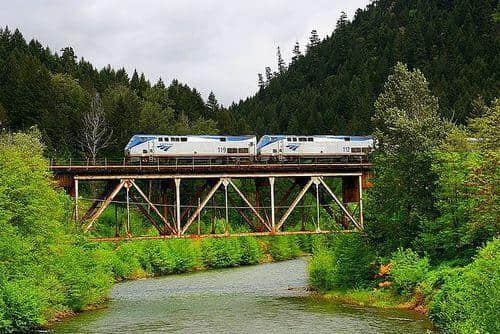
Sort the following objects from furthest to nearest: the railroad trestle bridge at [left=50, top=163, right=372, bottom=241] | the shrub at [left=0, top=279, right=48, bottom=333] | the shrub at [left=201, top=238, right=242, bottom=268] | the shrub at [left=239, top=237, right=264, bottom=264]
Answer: the shrub at [left=239, top=237, right=264, bottom=264], the shrub at [left=201, top=238, right=242, bottom=268], the railroad trestle bridge at [left=50, top=163, right=372, bottom=241], the shrub at [left=0, top=279, right=48, bottom=333]

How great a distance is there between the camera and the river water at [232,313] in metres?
39.9

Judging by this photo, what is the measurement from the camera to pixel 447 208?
47312mm

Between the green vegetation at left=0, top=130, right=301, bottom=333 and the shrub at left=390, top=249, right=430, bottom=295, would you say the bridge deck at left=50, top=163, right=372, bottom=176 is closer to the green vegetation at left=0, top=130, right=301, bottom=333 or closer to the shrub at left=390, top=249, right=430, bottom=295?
the green vegetation at left=0, top=130, right=301, bottom=333

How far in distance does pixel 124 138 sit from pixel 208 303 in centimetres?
6691

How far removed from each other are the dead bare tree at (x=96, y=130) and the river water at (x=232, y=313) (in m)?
46.9

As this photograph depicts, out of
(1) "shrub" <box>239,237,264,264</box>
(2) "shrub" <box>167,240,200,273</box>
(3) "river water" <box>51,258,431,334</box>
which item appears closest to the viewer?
(3) "river water" <box>51,258,431,334</box>

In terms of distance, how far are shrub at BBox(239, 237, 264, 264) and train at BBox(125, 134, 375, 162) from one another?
1837 centimetres

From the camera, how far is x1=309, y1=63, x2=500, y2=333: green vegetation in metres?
42.8

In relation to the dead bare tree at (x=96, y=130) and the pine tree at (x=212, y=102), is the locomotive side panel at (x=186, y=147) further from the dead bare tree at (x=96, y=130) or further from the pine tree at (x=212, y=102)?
the pine tree at (x=212, y=102)

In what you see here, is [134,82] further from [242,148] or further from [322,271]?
[322,271]

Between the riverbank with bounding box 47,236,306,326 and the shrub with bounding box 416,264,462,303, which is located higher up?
the shrub with bounding box 416,264,462,303

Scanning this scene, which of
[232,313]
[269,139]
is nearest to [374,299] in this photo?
[232,313]

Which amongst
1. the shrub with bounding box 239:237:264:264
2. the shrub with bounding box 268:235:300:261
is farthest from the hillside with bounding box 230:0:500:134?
the shrub with bounding box 239:237:264:264

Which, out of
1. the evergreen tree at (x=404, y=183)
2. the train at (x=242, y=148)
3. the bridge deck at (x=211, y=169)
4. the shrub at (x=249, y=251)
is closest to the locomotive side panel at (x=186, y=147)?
the train at (x=242, y=148)
